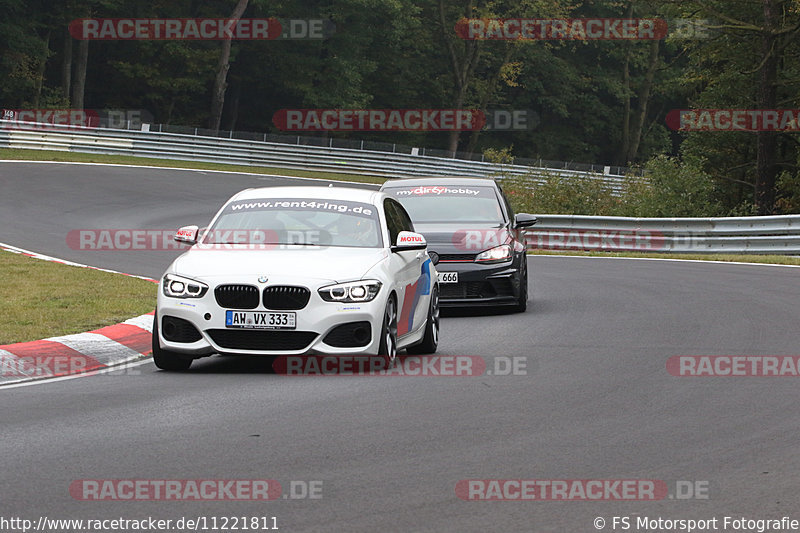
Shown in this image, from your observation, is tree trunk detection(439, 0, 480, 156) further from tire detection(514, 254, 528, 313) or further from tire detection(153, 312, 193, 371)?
tire detection(153, 312, 193, 371)

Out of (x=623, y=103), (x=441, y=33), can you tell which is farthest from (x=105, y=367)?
(x=623, y=103)

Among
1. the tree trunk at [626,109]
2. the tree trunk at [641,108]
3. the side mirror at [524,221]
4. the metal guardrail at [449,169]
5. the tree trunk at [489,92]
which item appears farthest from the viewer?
the tree trunk at [626,109]

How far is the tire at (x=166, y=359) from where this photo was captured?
10.3 m

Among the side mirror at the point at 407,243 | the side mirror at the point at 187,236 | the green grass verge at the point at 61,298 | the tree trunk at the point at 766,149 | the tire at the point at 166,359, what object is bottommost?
the green grass verge at the point at 61,298

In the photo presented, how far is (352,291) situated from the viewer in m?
10.1

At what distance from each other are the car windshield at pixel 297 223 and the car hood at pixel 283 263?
0.89 ft

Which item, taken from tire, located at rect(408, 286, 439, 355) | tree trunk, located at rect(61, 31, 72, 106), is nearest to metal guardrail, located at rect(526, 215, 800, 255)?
tire, located at rect(408, 286, 439, 355)

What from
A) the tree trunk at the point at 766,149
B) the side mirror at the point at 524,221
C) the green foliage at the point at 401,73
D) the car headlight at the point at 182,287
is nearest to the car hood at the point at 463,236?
the side mirror at the point at 524,221

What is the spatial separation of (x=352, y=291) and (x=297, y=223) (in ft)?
4.63

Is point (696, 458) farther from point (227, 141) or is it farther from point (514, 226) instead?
point (227, 141)

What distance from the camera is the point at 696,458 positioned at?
7.04m

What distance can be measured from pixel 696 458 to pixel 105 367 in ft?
18.0

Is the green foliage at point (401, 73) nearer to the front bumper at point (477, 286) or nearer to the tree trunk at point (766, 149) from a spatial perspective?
the tree trunk at point (766, 149)

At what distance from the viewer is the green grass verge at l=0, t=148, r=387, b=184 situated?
1742 inches
